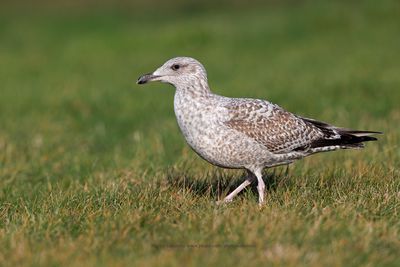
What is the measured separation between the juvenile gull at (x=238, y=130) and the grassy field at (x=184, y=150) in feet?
1.34

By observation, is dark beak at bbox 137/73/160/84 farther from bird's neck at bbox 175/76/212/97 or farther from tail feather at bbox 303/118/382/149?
tail feather at bbox 303/118/382/149

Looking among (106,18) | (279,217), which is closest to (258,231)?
(279,217)

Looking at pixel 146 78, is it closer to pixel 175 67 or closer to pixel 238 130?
pixel 175 67

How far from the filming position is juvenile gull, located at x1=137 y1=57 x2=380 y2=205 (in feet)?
23.2

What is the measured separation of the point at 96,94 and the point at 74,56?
7.05 metres

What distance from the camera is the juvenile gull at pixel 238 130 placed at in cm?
708

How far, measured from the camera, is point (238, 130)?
7.18m

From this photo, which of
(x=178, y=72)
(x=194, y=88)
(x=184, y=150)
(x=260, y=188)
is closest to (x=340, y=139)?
(x=260, y=188)

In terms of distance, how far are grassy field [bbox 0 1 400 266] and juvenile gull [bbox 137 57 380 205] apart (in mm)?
409

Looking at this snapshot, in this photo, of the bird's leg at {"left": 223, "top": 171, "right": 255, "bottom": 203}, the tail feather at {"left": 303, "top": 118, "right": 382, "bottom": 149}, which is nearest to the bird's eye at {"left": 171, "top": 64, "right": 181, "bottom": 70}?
the bird's leg at {"left": 223, "top": 171, "right": 255, "bottom": 203}

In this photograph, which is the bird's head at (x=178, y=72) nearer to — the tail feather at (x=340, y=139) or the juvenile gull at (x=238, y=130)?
the juvenile gull at (x=238, y=130)

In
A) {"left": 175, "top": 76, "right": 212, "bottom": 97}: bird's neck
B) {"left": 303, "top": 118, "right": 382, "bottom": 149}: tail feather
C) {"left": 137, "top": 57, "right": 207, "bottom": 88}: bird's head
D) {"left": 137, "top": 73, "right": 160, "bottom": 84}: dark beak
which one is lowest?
{"left": 303, "top": 118, "right": 382, "bottom": 149}: tail feather

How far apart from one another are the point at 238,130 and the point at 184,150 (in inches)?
132

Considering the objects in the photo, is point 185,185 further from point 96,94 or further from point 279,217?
point 96,94
